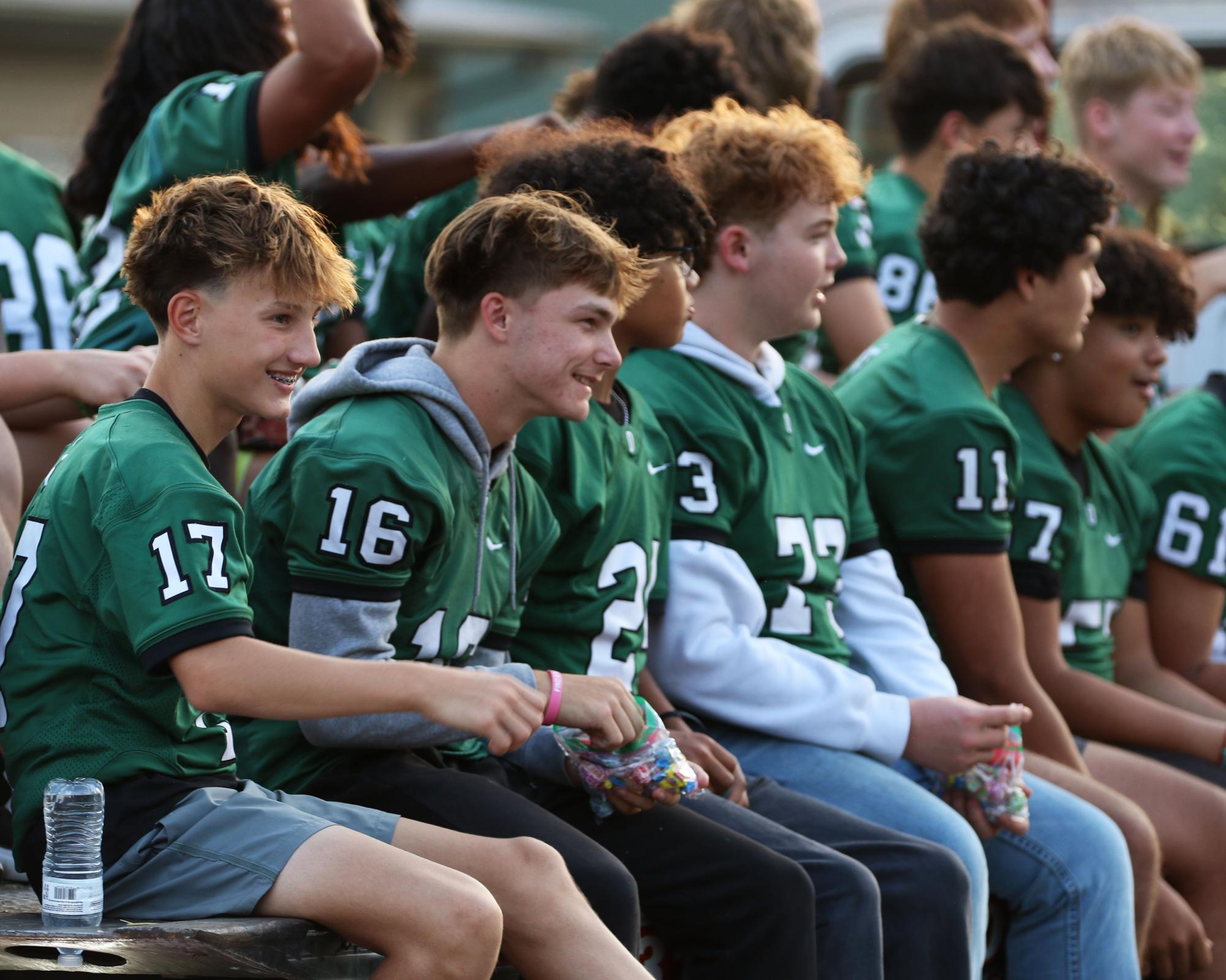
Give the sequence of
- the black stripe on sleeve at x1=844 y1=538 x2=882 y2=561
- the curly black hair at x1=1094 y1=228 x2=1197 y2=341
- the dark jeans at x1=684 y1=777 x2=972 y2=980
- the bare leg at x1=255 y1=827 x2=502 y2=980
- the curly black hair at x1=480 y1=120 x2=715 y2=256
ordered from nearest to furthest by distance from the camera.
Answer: the bare leg at x1=255 y1=827 x2=502 y2=980 → the dark jeans at x1=684 y1=777 x2=972 y2=980 → the curly black hair at x1=480 y1=120 x2=715 y2=256 → the black stripe on sleeve at x1=844 y1=538 x2=882 y2=561 → the curly black hair at x1=1094 y1=228 x2=1197 y2=341

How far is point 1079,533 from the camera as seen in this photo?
4.36 meters

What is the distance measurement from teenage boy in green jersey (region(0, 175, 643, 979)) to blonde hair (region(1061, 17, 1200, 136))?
400 cm

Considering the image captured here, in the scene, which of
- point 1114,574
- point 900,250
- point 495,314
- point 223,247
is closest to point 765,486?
point 495,314

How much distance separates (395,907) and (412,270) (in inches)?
102

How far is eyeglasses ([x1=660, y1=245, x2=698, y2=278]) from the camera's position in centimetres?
345

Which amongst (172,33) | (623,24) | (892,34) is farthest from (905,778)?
(623,24)

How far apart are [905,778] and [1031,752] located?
1.74 ft

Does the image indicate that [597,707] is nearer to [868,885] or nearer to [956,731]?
[868,885]

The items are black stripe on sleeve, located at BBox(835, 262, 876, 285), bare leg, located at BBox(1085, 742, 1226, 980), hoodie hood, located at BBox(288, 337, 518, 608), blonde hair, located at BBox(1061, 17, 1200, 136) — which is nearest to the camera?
hoodie hood, located at BBox(288, 337, 518, 608)

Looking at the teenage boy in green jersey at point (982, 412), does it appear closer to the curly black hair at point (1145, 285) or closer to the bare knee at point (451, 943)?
the curly black hair at point (1145, 285)

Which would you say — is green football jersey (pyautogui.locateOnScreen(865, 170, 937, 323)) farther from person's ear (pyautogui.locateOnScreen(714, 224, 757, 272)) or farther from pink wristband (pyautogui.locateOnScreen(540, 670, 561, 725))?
pink wristband (pyautogui.locateOnScreen(540, 670, 561, 725))

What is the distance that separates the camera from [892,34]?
6160mm

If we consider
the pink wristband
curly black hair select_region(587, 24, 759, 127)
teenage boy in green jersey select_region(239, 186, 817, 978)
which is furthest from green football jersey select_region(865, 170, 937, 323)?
the pink wristband

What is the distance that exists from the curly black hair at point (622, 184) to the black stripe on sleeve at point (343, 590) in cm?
96
